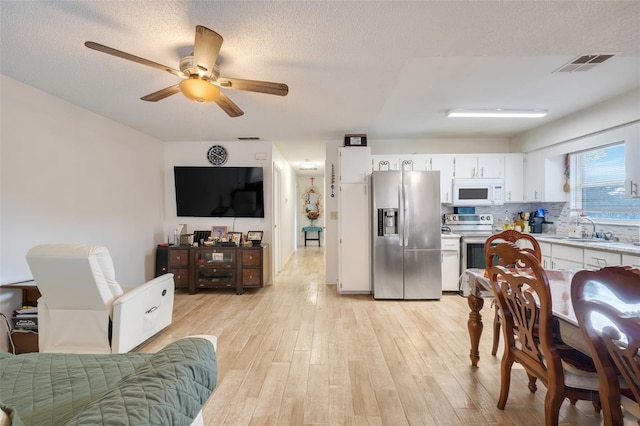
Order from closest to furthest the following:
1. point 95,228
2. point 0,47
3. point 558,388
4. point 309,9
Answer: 1. point 558,388
2. point 309,9
3. point 0,47
4. point 95,228

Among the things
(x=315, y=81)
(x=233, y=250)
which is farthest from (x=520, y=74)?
(x=233, y=250)

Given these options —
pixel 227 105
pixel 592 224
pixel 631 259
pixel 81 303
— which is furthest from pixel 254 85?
pixel 592 224

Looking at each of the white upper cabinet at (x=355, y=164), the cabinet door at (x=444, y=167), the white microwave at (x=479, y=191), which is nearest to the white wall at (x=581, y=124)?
the white microwave at (x=479, y=191)

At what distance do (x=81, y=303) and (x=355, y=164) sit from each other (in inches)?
134

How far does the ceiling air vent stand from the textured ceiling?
7 centimetres

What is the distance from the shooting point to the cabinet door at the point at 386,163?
421 centimetres

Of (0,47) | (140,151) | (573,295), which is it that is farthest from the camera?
(140,151)

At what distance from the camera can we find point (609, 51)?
6.31 ft

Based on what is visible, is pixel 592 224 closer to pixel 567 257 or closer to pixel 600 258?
pixel 567 257

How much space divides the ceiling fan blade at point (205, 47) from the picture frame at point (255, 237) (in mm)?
2880

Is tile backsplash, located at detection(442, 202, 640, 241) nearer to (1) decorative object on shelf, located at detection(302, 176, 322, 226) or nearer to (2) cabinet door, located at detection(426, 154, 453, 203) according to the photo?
(2) cabinet door, located at detection(426, 154, 453, 203)

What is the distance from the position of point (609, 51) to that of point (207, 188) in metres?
4.77

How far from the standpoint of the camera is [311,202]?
9.30m

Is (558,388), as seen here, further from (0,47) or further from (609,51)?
(0,47)
